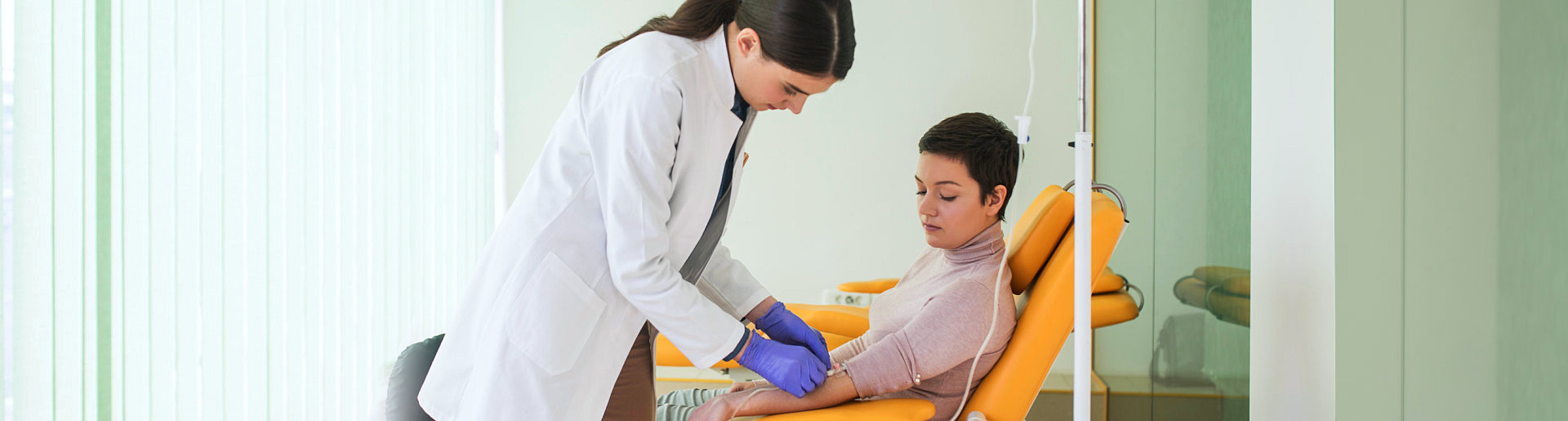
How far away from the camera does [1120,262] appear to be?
2.58m

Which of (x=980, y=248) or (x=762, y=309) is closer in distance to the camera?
(x=762, y=309)

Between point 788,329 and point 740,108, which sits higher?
point 740,108

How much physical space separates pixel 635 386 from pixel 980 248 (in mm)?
659

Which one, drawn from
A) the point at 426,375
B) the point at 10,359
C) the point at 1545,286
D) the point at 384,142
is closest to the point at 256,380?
the point at 10,359

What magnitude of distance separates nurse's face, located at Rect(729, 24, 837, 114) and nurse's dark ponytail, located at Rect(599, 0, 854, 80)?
0.04 feet

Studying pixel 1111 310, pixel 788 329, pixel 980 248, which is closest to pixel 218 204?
pixel 788 329

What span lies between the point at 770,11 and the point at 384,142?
169 cm

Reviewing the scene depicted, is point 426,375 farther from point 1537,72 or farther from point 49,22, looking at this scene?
point 1537,72

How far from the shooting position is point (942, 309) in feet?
4.43

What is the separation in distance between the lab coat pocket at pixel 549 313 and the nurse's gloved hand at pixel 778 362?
9.8 inches

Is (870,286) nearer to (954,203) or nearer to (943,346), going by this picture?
(954,203)

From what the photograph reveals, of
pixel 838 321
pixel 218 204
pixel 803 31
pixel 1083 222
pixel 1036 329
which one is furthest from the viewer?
pixel 838 321

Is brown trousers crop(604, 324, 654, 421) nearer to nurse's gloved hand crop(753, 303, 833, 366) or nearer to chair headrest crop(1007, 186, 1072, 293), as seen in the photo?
nurse's gloved hand crop(753, 303, 833, 366)

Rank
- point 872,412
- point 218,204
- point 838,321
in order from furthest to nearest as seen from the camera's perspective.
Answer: point 838,321 → point 218,204 → point 872,412
